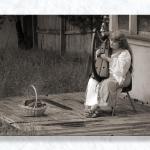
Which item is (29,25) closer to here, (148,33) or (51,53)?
(51,53)

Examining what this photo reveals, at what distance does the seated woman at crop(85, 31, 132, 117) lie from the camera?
21.5ft

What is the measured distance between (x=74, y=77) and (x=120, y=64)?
0.24m

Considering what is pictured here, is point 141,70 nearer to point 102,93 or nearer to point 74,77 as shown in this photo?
point 102,93

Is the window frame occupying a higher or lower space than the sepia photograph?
higher

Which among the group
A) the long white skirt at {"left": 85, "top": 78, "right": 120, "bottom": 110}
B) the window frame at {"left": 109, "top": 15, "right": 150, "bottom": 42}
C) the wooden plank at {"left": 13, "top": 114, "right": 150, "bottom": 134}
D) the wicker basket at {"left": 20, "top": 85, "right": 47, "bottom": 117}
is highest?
Answer: the window frame at {"left": 109, "top": 15, "right": 150, "bottom": 42}

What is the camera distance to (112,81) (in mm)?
6598

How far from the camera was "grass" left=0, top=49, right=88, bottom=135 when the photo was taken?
6578 mm

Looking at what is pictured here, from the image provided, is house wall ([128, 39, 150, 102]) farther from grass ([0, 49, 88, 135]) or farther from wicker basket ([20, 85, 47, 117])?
wicker basket ([20, 85, 47, 117])

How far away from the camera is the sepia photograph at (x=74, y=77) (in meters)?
6.53

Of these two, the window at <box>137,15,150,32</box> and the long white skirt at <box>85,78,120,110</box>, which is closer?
the window at <box>137,15,150,32</box>

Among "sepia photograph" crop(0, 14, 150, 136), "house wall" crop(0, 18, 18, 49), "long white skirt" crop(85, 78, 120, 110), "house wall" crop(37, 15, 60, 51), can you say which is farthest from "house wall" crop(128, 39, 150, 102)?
"house wall" crop(0, 18, 18, 49)

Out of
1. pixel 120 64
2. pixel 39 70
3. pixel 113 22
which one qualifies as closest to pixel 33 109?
pixel 39 70
